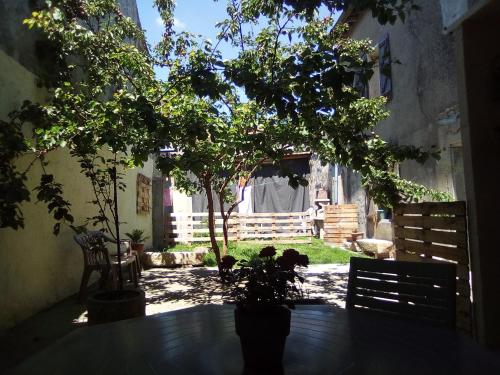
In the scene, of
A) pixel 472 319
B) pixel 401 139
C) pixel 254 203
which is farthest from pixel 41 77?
pixel 254 203

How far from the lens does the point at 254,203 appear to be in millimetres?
13891

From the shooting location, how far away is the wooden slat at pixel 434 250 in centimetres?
337

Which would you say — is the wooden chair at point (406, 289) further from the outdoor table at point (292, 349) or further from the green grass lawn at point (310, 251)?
the green grass lawn at point (310, 251)

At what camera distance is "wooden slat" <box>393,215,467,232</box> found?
10.9 feet

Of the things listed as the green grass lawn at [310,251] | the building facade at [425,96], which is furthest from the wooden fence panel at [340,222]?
the building facade at [425,96]

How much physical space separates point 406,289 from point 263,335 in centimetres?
98

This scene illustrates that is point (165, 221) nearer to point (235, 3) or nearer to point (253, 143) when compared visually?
point (235, 3)

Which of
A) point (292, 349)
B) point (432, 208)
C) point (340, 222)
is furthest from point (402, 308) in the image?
point (340, 222)

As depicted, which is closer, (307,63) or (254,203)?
(307,63)

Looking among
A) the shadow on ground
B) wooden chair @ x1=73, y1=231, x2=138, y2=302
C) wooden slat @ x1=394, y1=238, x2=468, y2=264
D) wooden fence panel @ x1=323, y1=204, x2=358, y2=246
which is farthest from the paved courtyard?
wooden fence panel @ x1=323, y1=204, x2=358, y2=246

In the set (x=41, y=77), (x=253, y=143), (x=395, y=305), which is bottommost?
(x=395, y=305)

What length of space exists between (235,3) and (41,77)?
8.27 feet

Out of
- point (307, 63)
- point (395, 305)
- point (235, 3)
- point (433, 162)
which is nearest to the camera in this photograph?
point (395, 305)

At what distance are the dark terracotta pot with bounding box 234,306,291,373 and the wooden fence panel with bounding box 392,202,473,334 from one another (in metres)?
2.54
